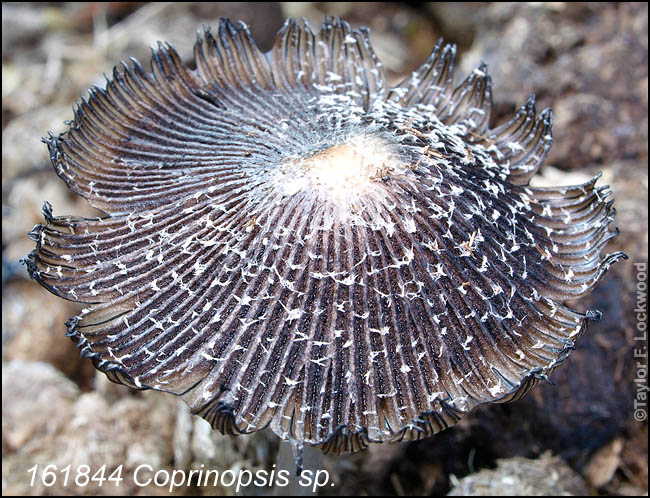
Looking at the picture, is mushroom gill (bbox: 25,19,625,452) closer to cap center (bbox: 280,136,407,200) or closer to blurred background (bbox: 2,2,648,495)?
cap center (bbox: 280,136,407,200)

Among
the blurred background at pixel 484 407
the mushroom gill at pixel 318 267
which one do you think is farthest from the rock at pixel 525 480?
the mushroom gill at pixel 318 267

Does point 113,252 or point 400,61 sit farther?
point 400,61

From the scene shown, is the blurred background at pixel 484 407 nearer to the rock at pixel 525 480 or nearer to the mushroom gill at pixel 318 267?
the rock at pixel 525 480

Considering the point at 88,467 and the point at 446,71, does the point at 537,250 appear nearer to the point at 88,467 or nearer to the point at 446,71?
the point at 446,71

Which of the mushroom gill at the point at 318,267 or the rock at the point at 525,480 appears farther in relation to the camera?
the rock at the point at 525,480

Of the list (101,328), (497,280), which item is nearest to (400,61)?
(497,280)

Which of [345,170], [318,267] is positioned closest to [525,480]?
[318,267]
